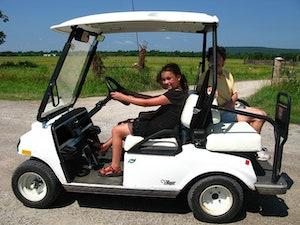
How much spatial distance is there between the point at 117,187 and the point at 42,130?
2.95ft

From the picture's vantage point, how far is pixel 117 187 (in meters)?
4.33

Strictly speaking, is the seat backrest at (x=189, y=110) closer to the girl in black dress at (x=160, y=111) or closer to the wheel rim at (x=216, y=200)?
the girl in black dress at (x=160, y=111)

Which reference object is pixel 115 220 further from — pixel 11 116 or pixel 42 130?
pixel 11 116

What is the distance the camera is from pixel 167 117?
14.9 ft

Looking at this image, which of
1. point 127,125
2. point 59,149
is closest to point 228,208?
point 127,125

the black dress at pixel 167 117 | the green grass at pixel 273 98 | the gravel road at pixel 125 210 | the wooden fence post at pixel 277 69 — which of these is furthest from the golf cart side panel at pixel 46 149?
the wooden fence post at pixel 277 69

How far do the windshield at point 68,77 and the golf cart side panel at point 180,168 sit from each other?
950mm

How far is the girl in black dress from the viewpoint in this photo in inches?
177

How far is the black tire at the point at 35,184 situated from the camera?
443 cm

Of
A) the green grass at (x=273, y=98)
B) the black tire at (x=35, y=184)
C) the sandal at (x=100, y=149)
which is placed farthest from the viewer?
the green grass at (x=273, y=98)

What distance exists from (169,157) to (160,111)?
1.75 ft

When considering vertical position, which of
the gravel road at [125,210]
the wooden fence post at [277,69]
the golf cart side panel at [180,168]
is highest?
the golf cart side panel at [180,168]

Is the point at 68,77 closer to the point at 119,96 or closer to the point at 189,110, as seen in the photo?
the point at 119,96

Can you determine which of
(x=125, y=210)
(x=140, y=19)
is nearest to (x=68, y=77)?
(x=140, y=19)
